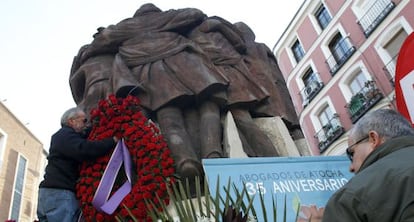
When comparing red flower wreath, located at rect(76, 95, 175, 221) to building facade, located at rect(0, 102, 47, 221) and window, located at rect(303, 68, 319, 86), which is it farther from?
window, located at rect(303, 68, 319, 86)

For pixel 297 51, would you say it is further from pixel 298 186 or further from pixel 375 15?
pixel 298 186

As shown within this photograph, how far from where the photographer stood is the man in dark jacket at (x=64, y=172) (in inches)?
104

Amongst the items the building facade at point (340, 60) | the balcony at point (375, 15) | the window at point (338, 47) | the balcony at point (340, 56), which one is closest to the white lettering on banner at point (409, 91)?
the building facade at point (340, 60)

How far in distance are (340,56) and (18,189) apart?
15572 millimetres

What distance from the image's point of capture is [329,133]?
55.8 ft

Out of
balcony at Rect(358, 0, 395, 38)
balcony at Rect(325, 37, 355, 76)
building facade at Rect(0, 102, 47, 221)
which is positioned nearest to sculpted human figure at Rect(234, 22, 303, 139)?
balcony at Rect(358, 0, 395, 38)

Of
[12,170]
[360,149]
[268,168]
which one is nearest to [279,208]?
[268,168]

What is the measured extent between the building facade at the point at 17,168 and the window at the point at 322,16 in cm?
1514

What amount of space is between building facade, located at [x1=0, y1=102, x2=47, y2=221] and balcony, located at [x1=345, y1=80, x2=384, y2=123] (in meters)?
14.2

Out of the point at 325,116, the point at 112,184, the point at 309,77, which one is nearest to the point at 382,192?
the point at 112,184

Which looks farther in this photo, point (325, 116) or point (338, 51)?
point (325, 116)

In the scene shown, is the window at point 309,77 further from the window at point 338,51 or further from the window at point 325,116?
the window at point 325,116

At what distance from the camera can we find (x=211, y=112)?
3.61 metres

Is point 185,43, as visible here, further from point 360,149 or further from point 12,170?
point 12,170
